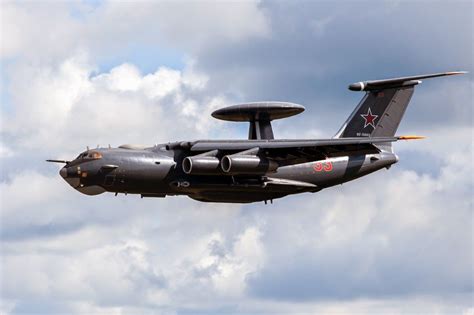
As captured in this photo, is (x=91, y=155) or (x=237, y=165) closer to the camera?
(x=237, y=165)

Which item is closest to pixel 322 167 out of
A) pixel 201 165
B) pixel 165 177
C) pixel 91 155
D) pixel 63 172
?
pixel 201 165

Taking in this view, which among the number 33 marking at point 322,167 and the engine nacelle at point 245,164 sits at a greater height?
the number 33 marking at point 322,167

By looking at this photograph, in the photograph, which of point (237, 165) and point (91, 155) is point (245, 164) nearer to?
point (237, 165)

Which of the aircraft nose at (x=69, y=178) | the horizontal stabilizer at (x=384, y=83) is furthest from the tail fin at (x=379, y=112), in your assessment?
the aircraft nose at (x=69, y=178)

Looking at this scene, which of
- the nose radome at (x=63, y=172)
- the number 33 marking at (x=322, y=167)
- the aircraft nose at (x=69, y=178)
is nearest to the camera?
the aircraft nose at (x=69, y=178)

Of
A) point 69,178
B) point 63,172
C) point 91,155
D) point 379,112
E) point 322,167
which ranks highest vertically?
point 379,112

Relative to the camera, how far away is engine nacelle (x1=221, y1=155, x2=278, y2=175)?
44.7 meters

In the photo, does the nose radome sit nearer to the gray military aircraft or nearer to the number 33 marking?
the gray military aircraft

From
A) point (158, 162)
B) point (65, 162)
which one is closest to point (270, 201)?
point (158, 162)

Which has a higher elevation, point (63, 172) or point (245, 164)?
point (245, 164)

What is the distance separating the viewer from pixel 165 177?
45.4 m

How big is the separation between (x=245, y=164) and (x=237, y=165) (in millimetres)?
377

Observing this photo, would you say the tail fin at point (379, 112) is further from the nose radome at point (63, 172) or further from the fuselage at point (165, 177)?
the nose radome at point (63, 172)

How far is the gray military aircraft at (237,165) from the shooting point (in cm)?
4491
